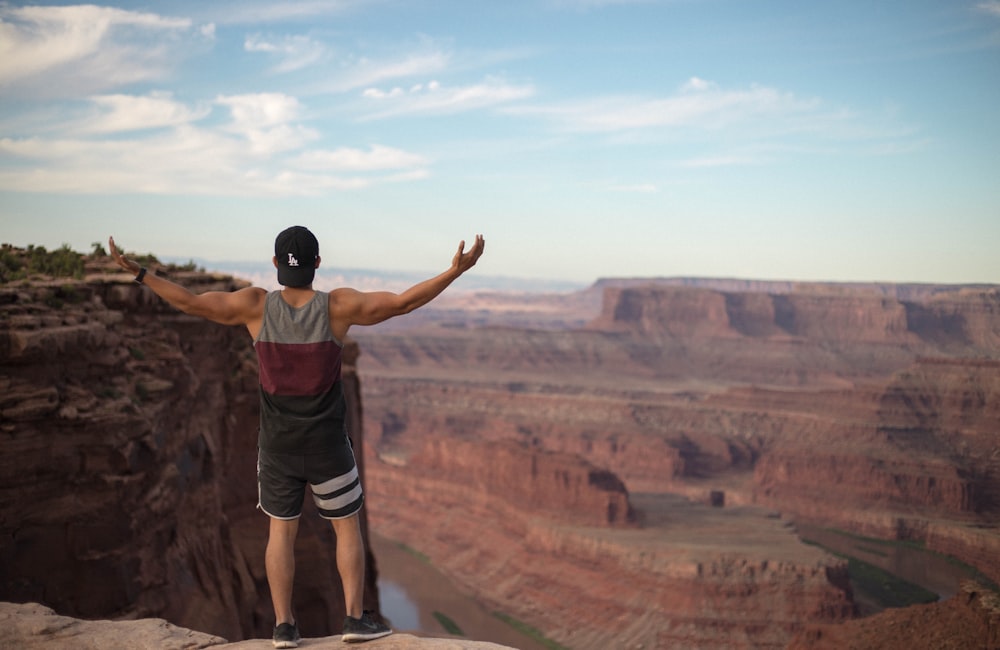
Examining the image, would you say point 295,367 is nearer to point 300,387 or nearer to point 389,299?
point 300,387

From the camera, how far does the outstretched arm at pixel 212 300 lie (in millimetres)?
5465

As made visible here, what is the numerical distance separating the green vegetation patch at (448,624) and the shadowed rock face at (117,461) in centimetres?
2383

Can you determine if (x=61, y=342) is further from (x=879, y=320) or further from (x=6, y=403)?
(x=879, y=320)

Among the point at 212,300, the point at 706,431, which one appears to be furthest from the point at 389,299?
the point at 706,431

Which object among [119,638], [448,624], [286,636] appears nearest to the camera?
[286,636]

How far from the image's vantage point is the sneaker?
17.5ft

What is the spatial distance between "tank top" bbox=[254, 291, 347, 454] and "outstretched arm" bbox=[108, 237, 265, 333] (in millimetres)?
153

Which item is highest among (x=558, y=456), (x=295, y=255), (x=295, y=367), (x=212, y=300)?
(x=295, y=255)

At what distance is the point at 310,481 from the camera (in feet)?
18.4

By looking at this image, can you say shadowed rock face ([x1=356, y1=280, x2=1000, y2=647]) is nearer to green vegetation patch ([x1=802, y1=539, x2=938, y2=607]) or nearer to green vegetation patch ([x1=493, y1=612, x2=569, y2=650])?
green vegetation patch ([x1=493, y1=612, x2=569, y2=650])

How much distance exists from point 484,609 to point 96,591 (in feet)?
111

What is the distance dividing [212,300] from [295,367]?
0.68 m

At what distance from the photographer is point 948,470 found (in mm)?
43375

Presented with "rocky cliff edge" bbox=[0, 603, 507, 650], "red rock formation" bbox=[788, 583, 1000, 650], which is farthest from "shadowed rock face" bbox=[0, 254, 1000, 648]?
"rocky cliff edge" bbox=[0, 603, 507, 650]
